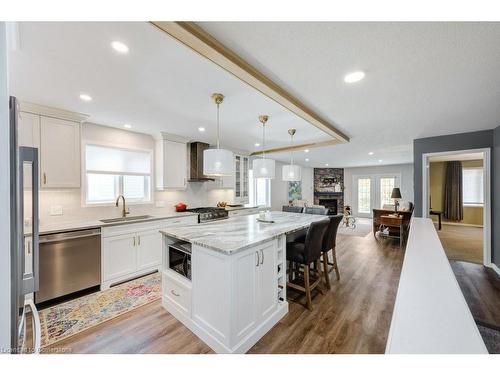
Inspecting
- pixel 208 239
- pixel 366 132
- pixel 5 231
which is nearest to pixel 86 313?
pixel 208 239

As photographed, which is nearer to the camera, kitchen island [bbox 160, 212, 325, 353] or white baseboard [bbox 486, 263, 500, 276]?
kitchen island [bbox 160, 212, 325, 353]

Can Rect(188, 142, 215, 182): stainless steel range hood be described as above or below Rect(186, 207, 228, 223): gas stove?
above

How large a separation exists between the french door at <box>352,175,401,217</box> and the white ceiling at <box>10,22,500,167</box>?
6.01 meters

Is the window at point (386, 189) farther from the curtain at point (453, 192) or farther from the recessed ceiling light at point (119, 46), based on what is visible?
the recessed ceiling light at point (119, 46)

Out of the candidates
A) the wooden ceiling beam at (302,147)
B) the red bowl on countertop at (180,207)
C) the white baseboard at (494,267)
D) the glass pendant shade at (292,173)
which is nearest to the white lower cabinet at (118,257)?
the red bowl on countertop at (180,207)

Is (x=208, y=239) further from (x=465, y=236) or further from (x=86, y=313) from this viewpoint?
(x=465, y=236)

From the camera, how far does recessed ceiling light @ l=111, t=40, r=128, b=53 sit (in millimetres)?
1356

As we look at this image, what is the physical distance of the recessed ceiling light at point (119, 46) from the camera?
136cm

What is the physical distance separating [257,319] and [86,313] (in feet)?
6.23

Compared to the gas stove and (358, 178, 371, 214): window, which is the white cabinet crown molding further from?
(358, 178, 371, 214): window

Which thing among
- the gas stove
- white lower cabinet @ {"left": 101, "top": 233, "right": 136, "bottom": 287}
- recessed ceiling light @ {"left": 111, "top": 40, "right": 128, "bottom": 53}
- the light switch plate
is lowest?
white lower cabinet @ {"left": 101, "top": 233, "right": 136, "bottom": 287}

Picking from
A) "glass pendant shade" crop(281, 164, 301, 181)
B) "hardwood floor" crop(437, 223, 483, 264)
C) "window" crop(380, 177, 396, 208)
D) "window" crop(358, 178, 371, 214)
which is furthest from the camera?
"window" crop(358, 178, 371, 214)

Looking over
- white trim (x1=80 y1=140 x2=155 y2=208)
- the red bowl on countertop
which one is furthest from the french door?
white trim (x1=80 y1=140 x2=155 y2=208)

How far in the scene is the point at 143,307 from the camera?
7.64ft
